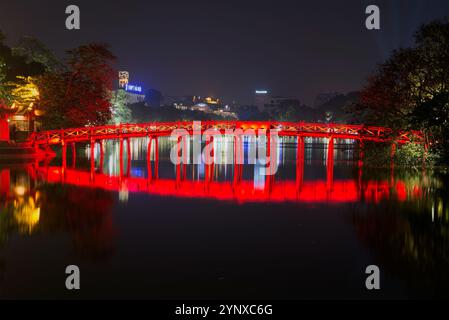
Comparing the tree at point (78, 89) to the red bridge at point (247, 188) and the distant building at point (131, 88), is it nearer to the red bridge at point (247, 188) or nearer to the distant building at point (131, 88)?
the red bridge at point (247, 188)

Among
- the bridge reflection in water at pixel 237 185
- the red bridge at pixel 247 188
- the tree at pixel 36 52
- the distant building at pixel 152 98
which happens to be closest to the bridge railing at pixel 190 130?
the bridge reflection in water at pixel 237 185

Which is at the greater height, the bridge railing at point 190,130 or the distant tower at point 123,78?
the distant tower at point 123,78

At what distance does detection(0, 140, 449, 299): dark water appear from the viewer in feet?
25.5

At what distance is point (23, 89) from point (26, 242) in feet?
106

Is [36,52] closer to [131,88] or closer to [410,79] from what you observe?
[410,79]

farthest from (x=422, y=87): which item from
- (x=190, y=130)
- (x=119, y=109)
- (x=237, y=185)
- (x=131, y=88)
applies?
(x=131, y=88)

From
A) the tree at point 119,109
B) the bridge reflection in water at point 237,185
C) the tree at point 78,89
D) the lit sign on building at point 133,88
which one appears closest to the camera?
the bridge reflection in water at point 237,185

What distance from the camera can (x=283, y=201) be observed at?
53.8 feet

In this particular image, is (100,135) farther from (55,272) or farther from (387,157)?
(55,272)

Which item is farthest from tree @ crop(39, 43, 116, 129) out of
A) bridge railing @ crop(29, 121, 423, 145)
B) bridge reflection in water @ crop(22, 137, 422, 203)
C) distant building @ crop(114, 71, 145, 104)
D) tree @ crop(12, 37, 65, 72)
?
distant building @ crop(114, 71, 145, 104)

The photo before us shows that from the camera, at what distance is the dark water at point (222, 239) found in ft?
25.5

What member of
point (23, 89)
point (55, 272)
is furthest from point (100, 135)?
point (55, 272)

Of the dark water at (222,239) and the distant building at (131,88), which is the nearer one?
the dark water at (222,239)

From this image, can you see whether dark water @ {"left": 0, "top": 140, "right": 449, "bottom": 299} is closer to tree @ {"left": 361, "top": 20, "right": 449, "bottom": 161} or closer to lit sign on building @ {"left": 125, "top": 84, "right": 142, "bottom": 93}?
tree @ {"left": 361, "top": 20, "right": 449, "bottom": 161}
